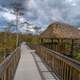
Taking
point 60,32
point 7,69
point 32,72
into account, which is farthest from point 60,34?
point 7,69

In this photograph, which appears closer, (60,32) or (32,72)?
(32,72)

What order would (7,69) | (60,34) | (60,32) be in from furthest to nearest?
(60,32) → (60,34) → (7,69)

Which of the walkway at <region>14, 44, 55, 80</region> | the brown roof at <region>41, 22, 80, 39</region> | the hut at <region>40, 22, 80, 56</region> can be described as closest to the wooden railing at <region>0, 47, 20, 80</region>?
the walkway at <region>14, 44, 55, 80</region>

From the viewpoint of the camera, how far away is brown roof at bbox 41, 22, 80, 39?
2992cm

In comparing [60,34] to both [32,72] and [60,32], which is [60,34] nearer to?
[60,32]

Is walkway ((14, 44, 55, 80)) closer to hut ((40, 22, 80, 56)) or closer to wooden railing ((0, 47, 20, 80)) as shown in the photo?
wooden railing ((0, 47, 20, 80))

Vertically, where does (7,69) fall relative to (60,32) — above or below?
below

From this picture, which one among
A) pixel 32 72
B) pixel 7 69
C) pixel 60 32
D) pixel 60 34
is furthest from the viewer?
pixel 60 32

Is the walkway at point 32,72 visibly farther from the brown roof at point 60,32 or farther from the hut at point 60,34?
the brown roof at point 60,32

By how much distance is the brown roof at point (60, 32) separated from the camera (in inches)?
1178

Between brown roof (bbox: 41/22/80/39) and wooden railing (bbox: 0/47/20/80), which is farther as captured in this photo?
brown roof (bbox: 41/22/80/39)

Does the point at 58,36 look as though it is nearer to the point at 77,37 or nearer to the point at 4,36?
the point at 77,37

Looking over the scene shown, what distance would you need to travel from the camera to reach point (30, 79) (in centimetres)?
876

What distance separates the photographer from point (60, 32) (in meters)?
31.7
